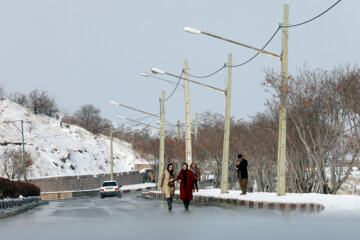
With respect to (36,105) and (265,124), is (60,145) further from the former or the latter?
(265,124)

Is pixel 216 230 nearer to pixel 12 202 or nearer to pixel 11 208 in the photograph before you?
pixel 11 208

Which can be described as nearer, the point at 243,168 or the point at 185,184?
the point at 185,184

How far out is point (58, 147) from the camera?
373ft

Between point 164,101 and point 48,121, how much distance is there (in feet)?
275

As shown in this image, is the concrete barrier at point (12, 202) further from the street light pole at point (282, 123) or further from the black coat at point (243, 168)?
the street light pole at point (282, 123)

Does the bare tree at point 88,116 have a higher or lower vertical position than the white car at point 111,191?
higher

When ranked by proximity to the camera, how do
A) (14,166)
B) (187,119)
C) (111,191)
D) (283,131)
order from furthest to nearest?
(14,166) < (111,191) < (187,119) < (283,131)

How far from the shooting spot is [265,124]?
133 ft

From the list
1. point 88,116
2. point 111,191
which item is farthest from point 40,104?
point 111,191

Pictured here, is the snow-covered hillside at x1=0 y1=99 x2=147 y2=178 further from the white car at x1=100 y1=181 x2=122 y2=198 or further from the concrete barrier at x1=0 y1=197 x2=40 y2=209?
the concrete barrier at x1=0 y1=197 x2=40 y2=209

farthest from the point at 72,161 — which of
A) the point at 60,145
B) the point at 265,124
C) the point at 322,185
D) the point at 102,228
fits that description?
the point at 102,228

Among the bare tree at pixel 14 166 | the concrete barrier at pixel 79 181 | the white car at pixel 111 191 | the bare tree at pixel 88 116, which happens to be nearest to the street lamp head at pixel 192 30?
the white car at pixel 111 191

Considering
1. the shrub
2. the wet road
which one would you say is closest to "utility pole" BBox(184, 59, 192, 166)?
the shrub

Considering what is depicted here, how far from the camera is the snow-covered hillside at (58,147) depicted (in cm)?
10288
